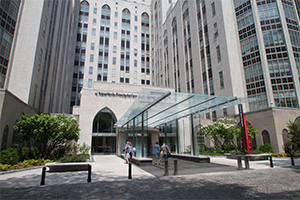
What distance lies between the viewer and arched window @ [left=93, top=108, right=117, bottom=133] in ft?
80.9

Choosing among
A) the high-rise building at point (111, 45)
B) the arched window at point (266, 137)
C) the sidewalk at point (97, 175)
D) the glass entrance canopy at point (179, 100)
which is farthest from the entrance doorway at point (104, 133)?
the high-rise building at point (111, 45)

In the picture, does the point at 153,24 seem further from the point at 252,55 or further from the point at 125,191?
the point at 125,191

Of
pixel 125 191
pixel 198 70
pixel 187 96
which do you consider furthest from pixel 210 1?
pixel 125 191

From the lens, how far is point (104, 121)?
25141mm

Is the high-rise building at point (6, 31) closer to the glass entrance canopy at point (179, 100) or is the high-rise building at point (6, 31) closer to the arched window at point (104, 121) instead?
the arched window at point (104, 121)

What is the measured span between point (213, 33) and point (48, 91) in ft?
96.3

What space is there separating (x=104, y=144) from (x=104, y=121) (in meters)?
3.05

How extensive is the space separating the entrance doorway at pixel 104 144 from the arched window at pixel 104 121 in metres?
0.98

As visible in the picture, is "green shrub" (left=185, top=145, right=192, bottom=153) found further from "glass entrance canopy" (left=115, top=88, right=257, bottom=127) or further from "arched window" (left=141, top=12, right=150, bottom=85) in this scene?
"arched window" (left=141, top=12, right=150, bottom=85)

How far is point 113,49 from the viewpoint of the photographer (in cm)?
5409

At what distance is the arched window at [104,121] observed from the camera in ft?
80.9

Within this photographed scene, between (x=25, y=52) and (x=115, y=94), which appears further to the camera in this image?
(x=115, y=94)

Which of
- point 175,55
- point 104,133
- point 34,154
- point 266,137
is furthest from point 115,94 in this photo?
point 175,55

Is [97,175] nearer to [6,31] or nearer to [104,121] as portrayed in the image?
[104,121]
